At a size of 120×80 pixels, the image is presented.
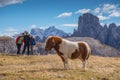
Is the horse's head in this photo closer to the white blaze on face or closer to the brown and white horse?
the brown and white horse

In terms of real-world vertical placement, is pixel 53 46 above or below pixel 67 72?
above

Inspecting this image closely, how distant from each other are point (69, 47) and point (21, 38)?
24042 mm

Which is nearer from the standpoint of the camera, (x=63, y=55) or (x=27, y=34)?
(x=63, y=55)

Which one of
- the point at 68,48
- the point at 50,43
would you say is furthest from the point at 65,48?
the point at 50,43

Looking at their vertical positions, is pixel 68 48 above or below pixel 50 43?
below

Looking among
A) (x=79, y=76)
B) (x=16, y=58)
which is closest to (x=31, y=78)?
(x=79, y=76)

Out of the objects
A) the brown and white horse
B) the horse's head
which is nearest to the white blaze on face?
the brown and white horse

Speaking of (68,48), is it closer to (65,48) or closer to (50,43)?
(65,48)

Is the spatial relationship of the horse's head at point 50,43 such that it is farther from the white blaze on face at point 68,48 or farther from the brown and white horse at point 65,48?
the white blaze on face at point 68,48

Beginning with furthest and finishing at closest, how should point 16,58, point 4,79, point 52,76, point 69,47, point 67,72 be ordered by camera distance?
1. point 16,58
2. point 69,47
3. point 67,72
4. point 52,76
5. point 4,79

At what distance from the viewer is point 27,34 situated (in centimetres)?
5009

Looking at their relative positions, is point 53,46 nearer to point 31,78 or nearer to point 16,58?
point 31,78

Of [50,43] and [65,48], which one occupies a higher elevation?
[50,43]

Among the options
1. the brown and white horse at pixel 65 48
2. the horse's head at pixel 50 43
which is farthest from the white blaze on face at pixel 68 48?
the horse's head at pixel 50 43
